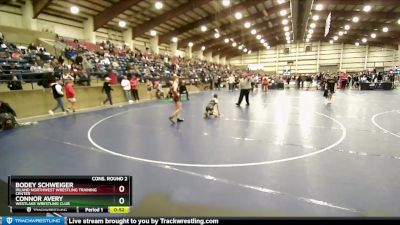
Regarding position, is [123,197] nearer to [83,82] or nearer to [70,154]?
[70,154]

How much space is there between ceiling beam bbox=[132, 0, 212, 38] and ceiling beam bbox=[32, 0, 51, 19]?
10.8 m

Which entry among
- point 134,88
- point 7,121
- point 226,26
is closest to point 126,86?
point 134,88

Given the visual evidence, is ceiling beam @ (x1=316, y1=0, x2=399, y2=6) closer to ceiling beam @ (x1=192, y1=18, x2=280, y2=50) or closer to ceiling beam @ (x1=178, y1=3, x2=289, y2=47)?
ceiling beam @ (x1=178, y1=3, x2=289, y2=47)

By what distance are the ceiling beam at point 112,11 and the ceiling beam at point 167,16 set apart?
Answer: 5287mm

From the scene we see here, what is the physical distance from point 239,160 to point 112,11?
74.0ft

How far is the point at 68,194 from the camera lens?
222 cm

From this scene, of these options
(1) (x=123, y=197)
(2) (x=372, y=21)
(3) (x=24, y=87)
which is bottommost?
(1) (x=123, y=197)

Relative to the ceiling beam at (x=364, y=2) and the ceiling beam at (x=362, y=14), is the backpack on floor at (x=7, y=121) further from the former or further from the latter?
the ceiling beam at (x=362, y=14)

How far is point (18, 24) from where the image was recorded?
20906 mm

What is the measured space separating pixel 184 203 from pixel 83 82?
1405 centimetres

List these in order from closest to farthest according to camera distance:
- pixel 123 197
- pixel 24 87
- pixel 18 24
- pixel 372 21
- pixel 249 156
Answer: pixel 123 197, pixel 249 156, pixel 24 87, pixel 18 24, pixel 372 21

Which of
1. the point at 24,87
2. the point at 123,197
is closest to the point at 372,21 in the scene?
the point at 24,87

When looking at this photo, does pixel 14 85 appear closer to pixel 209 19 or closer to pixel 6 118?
pixel 6 118

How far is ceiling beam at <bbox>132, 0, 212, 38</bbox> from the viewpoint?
79.8 ft
